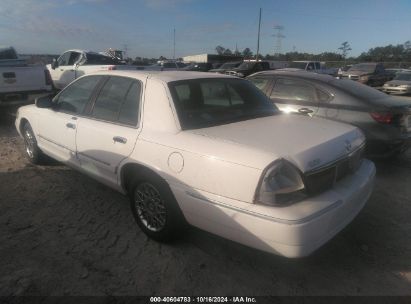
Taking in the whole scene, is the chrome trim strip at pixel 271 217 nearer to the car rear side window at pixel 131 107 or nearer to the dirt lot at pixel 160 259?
the dirt lot at pixel 160 259

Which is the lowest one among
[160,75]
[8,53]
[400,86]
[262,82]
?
[400,86]

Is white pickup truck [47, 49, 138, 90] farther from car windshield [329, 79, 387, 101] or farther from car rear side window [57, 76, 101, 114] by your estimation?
car windshield [329, 79, 387, 101]

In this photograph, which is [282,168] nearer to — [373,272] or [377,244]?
[373,272]

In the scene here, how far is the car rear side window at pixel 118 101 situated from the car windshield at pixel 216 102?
451mm

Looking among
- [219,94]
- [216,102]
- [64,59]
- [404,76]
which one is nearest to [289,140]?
[216,102]

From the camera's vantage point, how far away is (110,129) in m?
A: 3.54

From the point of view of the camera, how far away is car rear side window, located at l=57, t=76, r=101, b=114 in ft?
13.4

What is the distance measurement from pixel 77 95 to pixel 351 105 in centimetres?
395

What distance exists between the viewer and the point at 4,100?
27.5 ft

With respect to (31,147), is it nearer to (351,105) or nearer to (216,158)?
(216,158)

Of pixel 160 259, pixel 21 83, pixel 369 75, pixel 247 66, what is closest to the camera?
pixel 160 259

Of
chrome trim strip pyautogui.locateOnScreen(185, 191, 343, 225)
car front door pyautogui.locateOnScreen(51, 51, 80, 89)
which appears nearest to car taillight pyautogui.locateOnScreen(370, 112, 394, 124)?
chrome trim strip pyautogui.locateOnScreen(185, 191, 343, 225)

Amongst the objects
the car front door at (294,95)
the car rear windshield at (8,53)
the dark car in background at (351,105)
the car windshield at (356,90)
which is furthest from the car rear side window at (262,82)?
the car rear windshield at (8,53)

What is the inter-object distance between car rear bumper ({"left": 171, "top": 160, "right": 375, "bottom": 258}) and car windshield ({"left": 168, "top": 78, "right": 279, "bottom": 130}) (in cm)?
73
